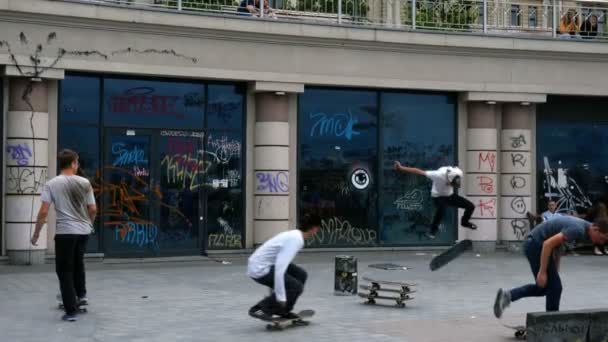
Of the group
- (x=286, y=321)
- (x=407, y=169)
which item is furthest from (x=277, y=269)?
(x=407, y=169)

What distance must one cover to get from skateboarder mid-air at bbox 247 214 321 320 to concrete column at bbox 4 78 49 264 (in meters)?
8.65

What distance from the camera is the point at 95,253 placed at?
18.5 m

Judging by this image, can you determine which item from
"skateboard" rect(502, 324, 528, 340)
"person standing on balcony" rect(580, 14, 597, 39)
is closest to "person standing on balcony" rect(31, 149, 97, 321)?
"skateboard" rect(502, 324, 528, 340)

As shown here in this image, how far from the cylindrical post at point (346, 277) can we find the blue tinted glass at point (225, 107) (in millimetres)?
6930

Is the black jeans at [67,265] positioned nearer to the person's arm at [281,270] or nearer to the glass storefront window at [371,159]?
the person's arm at [281,270]

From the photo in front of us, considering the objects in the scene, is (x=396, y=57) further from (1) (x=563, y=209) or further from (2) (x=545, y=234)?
(2) (x=545, y=234)

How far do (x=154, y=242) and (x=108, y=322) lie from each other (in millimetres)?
8197

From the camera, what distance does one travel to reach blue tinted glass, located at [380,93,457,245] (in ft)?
70.0

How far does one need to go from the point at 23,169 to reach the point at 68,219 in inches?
287

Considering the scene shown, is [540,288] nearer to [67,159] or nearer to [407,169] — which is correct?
[407,169]

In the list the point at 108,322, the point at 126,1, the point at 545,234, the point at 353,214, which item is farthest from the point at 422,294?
the point at 126,1

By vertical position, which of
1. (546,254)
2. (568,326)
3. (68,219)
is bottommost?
(568,326)

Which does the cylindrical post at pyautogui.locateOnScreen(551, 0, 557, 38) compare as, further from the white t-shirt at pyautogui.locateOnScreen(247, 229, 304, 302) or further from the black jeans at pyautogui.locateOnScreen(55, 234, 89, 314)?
the black jeans at pyautogui.locateOnScreen(55, 234, 89, 314)

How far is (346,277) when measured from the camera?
13.8 m
